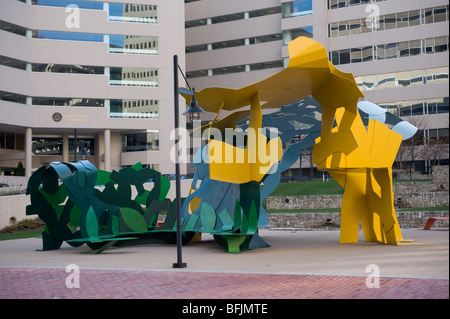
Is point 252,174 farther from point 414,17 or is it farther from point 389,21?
point 389,21

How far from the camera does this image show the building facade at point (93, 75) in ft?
166

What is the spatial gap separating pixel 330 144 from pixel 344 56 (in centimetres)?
4097

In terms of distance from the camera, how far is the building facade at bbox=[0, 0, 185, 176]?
166ft

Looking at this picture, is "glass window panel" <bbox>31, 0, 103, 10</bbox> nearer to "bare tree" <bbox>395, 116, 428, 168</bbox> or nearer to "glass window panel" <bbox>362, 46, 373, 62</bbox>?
"glass window panel" <bbox>362, 46, 373, 62</bbox>

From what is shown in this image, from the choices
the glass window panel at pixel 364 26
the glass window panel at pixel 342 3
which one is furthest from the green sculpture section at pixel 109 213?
the glass window panel at pixel 342 3

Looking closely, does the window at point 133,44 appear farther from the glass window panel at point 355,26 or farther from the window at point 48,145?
the glass window panel at point 355,26

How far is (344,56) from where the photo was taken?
5550 centimetres

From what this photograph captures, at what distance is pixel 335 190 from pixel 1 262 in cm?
2504

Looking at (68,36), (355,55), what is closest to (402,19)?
(355,55)

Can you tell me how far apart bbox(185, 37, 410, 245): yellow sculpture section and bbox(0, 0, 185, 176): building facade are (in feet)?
118

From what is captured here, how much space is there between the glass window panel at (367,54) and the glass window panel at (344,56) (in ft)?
4.94

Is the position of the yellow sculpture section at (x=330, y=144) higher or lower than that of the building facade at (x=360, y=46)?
lower

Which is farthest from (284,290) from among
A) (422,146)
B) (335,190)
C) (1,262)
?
(422,146)

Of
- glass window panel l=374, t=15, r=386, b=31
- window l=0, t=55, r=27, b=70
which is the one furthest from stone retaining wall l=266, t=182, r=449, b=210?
window l=0, t=55, r=27, b=70
